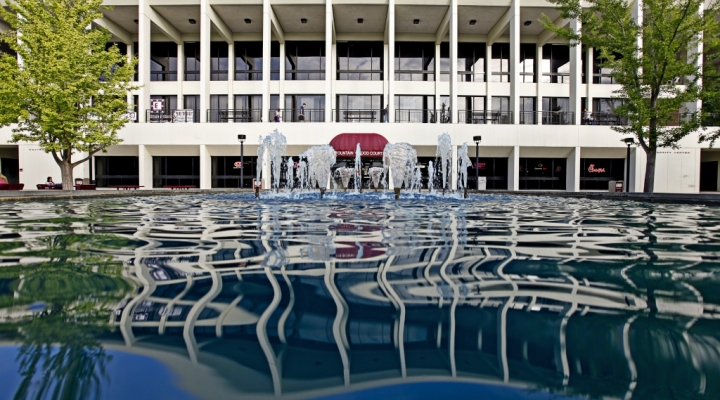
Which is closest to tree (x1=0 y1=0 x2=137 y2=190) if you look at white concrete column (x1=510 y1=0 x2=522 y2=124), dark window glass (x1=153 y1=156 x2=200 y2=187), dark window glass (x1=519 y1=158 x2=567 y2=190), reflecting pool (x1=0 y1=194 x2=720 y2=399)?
dark window glass (x1=153 y1=156 x2=200 y2=187)

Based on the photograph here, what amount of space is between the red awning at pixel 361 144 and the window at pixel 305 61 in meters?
6.97

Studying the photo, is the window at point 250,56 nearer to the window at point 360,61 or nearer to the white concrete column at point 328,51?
the window at point 360,61

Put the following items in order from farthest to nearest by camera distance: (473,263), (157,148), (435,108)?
(435,108) → (157,148) → (473,263)

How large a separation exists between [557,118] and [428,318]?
110 ft

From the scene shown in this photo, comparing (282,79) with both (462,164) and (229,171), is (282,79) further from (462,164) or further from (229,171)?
(462,164)

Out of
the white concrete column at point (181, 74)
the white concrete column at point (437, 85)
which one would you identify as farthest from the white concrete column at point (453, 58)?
the white concrete column at point (181, 74)

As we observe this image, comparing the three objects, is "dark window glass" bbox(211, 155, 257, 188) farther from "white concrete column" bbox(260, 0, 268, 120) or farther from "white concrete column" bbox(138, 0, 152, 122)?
"white concrete column" bbox(138, 0, 152, 122)

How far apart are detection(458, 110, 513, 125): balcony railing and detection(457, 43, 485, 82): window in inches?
101

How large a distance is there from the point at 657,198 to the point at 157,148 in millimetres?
28347

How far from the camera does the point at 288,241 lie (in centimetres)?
492

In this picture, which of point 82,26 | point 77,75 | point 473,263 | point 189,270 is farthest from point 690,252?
point 82,26

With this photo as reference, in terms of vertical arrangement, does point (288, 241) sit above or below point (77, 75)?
below

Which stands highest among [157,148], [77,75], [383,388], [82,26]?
[82,26]

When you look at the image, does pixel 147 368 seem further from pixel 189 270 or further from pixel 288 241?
pixel 288 241
